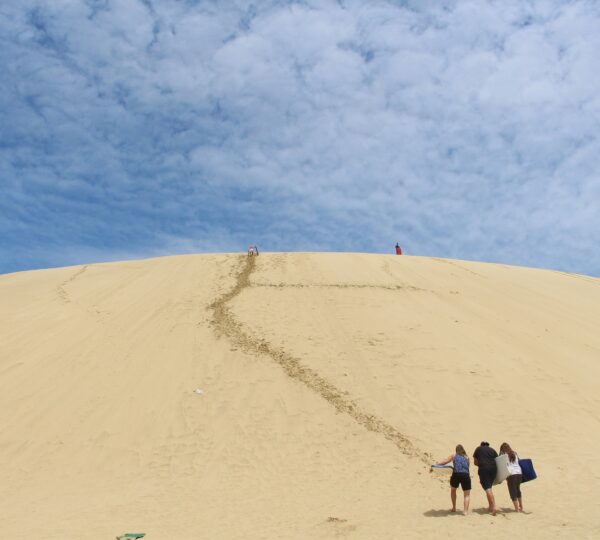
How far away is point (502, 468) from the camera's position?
→ 8.27 meters

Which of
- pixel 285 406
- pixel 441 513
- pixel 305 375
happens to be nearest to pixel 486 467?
pixel 441 513

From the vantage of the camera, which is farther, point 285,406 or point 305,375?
point 305,375

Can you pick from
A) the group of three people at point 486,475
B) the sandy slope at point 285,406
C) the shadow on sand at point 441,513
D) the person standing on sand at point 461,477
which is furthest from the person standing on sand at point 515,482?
the shadow on sand at point 441,513

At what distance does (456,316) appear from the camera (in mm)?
17781

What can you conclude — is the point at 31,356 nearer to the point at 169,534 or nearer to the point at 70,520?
the point at 70,520

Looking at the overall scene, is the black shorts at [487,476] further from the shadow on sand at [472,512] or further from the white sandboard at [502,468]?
the shadow on sand at [472,512]

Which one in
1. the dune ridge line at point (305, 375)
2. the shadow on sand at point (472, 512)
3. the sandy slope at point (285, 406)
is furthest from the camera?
the dune ridge line at point (305, 375)

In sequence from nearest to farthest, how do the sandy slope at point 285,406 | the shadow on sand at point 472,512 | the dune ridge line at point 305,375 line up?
the shadow on sand at point 472,512, the sandy slope at point 285,406, the dune ridge line at point 305,375

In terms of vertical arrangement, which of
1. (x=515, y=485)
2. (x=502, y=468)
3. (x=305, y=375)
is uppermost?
(x=305, y=375)

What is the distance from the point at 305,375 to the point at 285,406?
140 cm

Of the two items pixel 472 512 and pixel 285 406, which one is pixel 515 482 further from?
pixel 285 406

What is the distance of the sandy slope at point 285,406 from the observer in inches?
337

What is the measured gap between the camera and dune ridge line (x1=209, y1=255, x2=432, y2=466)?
1124 centimetres

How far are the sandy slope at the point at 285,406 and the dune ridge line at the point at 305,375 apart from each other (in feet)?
0.18
